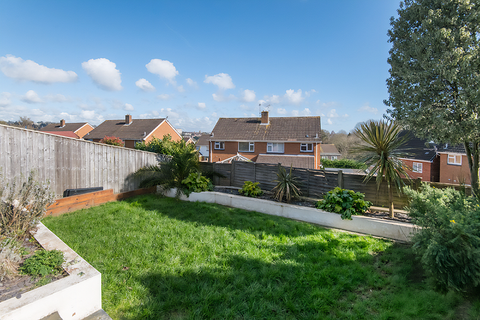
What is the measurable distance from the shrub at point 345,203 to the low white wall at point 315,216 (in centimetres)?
19

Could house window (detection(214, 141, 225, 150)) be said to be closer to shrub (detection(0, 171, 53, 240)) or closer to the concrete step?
shrub (detection(0, 171, 53, 240))

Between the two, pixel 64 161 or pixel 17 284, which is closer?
pixel 17 284

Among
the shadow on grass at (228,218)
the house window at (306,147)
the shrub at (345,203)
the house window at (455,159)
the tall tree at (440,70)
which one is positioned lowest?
the shadow on grass at (228,218)

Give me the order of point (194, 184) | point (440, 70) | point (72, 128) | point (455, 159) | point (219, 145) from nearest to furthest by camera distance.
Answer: point (440, 70) → point (194, 184) → point (455, 159) → point (219, 145) → point (72, 128)

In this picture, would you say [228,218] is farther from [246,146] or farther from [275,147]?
[246,146]

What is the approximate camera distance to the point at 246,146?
2509 centimetres

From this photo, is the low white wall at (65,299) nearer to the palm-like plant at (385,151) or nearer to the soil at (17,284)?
the soil at (17,284)

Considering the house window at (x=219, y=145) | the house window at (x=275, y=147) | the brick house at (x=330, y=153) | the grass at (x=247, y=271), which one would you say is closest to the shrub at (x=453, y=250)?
the grass at (x=247, y=271)

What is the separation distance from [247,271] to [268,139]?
2108cm

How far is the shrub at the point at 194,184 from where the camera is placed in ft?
27.3

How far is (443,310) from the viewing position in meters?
2.66

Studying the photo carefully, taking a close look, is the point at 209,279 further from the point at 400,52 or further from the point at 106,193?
the point at 400,52

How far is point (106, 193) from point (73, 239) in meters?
3.33

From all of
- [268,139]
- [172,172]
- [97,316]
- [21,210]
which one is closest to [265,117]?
[268,139]
